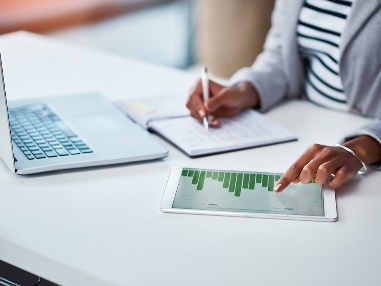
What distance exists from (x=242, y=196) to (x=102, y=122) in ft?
1.22

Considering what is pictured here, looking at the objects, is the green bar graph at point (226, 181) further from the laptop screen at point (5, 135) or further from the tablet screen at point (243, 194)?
the laptop screen at point (5, 135)

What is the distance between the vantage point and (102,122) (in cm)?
135

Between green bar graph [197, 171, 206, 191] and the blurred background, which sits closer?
green bar graph [197, 171, 206, 191]

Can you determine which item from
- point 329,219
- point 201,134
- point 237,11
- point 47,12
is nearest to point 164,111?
point 201,134

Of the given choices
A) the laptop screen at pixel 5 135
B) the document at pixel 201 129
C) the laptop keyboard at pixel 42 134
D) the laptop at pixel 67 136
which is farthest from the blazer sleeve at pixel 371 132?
the laptop screen at pixel 5 135

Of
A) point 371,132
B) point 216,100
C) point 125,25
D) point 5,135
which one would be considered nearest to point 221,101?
point 216,100

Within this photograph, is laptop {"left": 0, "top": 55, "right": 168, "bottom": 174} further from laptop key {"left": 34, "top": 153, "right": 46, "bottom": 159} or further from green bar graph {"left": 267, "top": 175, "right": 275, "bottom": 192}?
green bar graph {"left": 267, "top": 175, "right": 275, "bottom": 192}

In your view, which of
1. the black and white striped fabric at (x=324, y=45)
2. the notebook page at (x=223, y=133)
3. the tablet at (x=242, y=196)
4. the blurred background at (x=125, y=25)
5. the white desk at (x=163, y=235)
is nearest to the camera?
the white desk at (x=163, y=235)

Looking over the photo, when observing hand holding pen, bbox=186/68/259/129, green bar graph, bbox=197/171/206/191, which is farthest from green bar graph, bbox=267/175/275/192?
hand holding pen, bbox=186/68/259/129

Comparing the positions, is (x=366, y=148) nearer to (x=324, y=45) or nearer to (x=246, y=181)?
(x=246, y=181)

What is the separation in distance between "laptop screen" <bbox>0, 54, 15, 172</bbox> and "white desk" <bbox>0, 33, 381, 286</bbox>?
2 cm

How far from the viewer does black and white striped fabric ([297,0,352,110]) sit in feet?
4.94

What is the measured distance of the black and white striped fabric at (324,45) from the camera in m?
1.51

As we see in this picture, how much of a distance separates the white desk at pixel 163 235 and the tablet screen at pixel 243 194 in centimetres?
3
